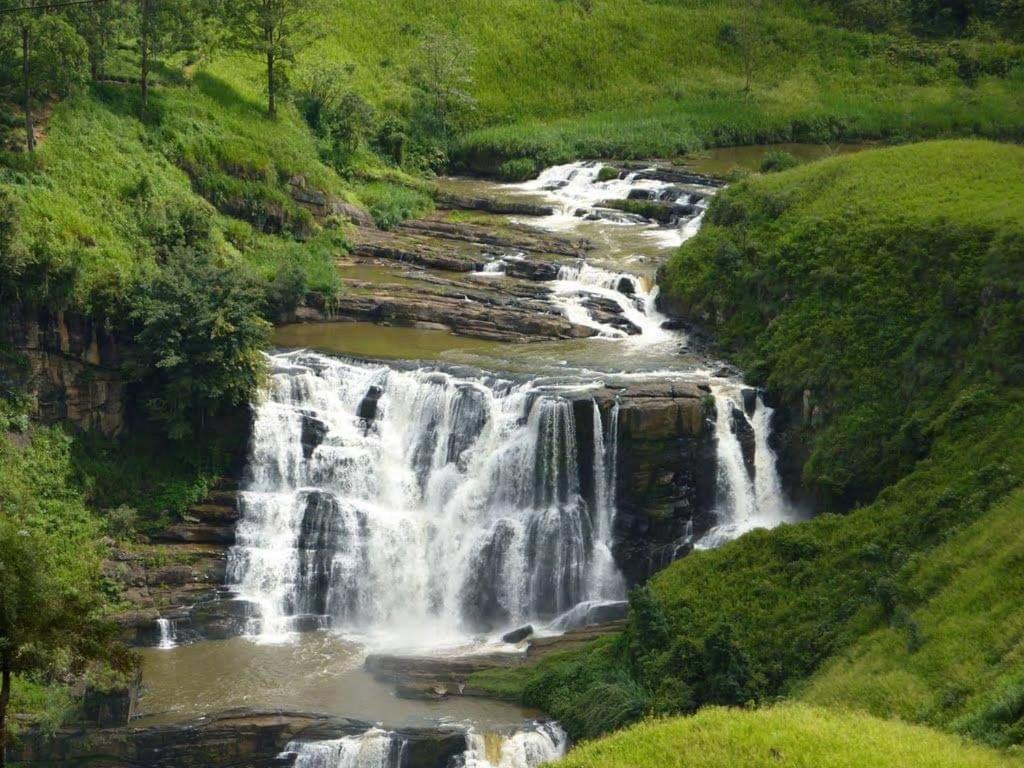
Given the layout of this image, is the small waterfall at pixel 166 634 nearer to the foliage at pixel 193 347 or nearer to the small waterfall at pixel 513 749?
the foliage at pixel 193 347

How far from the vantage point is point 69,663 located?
29.7 meters

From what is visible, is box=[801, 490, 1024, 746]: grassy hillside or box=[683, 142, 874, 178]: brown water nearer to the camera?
box=[801, 490, 1024, 746]: grassy hillside

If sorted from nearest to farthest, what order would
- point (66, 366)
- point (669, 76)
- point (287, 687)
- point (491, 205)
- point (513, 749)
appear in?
1. point (513, 749)
2. point (287, 687)
3. point (66, 366)
4. point (491, 205)
5. point (669, 76)

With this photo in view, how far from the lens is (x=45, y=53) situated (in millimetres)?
43750

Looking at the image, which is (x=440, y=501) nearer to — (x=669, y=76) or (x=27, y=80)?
(x=27, y=80)

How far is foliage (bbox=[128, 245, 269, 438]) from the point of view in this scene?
40000mm

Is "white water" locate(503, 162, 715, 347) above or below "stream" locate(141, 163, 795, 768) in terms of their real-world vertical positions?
above

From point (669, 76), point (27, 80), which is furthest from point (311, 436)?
point (669, 76)

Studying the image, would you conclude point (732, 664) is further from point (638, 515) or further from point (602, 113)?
point (602, 113)

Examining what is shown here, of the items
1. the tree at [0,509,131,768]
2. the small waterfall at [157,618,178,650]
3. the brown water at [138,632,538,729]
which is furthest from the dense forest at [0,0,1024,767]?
the small waterfall at [157,618,178,650]

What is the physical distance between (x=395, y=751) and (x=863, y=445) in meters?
14.3

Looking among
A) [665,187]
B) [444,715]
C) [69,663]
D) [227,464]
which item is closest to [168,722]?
[69,663]

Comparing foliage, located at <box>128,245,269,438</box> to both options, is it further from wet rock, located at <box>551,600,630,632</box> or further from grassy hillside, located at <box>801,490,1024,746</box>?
grassy hillside, located at <box>801,490,1024,746</box>

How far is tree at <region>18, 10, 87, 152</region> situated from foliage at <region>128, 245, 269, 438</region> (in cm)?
727
